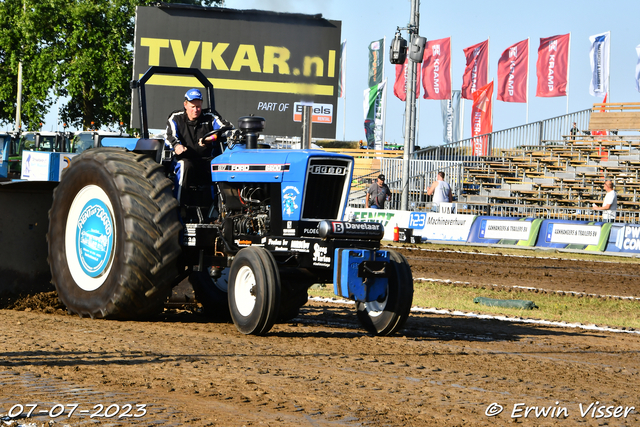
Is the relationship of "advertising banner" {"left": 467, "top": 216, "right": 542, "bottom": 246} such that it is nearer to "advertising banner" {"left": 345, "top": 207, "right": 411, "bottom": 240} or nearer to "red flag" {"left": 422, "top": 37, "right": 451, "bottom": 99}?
"advertising banner" {"left": 345, "top": 207, "right": 411, "bottom": 240}

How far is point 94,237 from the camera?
8.02m

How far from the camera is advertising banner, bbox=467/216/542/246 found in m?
22.0

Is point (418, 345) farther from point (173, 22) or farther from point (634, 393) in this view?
point (173, 22)

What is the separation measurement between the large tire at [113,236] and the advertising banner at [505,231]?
1571 cm

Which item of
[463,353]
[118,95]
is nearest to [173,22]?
[118,95]

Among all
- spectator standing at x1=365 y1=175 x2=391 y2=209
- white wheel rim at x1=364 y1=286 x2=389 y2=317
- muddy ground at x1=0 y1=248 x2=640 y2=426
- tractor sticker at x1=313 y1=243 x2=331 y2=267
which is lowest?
muddy ground at x1=0 y1=248 x2=640 y2=426

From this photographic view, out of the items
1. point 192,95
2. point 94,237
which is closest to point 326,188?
point 192,95

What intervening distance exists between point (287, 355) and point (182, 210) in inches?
95.1

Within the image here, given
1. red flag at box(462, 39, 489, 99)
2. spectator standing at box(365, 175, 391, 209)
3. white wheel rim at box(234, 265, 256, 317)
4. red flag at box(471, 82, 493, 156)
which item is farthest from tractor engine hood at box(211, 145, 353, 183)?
red flag at box(462, 39, 489, 99)

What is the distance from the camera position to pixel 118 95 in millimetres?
36688

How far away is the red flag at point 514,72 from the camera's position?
40.1 metres

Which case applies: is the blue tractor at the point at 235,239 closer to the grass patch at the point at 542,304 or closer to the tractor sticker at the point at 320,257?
the tractor sticker at the point at 320,257

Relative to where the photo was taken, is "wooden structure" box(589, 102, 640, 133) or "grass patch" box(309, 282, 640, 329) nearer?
"grass patch" box(309, 282, 640, 329)

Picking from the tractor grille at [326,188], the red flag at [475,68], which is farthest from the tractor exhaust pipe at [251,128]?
the red flag at [475,68]
